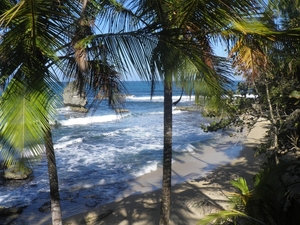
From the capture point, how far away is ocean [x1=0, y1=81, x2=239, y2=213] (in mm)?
10234

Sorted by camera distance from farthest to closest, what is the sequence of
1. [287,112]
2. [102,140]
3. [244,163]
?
[102,140] < [244,163] < [287,112]

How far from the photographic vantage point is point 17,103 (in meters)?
2.69

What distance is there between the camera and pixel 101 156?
51.0 feet

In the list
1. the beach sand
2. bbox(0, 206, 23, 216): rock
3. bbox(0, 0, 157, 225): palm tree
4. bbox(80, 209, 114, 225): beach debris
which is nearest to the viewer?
bbox(0, 0, 157, 225): palm tree

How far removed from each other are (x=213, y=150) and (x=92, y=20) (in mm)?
13129

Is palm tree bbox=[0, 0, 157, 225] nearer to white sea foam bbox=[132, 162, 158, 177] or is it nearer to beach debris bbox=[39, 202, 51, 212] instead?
beach debris bbox=[39, 202, 51, 212]

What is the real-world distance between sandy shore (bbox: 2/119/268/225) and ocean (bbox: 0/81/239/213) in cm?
66

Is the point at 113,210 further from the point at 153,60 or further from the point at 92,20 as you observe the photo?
the point at 153,60

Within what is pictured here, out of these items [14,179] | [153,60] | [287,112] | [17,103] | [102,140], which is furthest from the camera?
[102,140]

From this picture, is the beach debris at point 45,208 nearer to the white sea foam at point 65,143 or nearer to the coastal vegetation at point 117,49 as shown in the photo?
the coastal vegetation at point 117,49

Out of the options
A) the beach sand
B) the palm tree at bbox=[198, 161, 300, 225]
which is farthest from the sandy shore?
the palm tree at bbox=[198, 161, 300, 225]

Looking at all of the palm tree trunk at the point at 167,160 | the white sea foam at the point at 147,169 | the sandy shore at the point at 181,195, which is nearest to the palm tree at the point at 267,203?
the palm tree trunk at the point at 167,160

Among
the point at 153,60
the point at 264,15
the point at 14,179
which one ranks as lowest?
the point at 14,179

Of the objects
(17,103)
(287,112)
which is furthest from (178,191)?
(17,103)
